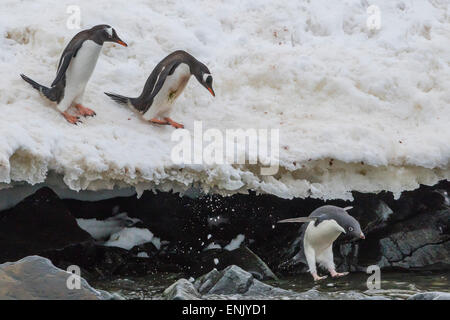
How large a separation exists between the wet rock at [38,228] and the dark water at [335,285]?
2.18 feet

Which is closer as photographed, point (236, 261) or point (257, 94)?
point (236, 261)

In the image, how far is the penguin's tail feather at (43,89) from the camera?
8.33m

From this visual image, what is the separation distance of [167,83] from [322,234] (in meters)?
2.11

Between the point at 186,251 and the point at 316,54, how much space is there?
2.74m

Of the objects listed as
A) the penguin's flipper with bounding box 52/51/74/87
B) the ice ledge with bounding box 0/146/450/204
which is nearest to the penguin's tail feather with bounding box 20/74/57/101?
the penguin's flipper with bounding box 52/51/74/87

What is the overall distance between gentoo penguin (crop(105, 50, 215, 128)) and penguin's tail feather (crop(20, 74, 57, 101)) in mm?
852

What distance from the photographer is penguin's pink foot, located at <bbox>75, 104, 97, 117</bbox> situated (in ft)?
27.7

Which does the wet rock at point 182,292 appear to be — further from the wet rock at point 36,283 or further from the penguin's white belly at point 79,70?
the penguin's white belly at point 79,70

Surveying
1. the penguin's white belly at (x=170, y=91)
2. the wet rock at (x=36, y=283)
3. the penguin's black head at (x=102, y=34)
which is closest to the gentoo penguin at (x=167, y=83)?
the penguin's white belly at (x=170, y=91)

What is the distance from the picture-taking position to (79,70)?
8.27 meters

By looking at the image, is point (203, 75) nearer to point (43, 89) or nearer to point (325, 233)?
point (43, 89)

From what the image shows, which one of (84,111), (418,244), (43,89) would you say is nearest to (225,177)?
(84,111)

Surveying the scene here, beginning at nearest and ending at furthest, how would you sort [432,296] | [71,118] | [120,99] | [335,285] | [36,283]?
[36,283] < [432,296] < [335,285] < [71,118] < [120,99]
